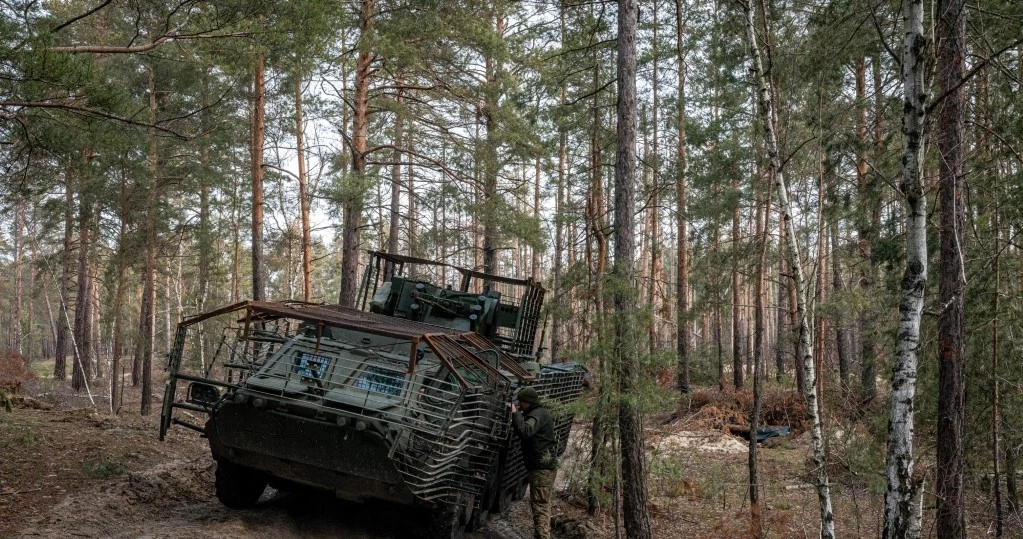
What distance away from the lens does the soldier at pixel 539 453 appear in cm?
788

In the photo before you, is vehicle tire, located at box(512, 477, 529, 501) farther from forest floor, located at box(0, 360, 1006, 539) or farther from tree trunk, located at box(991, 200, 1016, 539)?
tree trunk, located at box(991, 200, 1016, 539)

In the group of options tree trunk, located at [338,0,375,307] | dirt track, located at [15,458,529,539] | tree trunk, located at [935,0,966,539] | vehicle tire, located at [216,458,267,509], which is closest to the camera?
dirt track, located at [15,458,529,539]

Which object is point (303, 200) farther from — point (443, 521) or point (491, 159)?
point (443, 521)

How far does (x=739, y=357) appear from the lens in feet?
74.3

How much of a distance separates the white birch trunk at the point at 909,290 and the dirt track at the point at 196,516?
14.5ft

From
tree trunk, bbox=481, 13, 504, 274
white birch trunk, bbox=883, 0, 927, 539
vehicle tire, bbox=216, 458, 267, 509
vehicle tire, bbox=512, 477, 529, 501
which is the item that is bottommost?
vehicle tire, bbox=512, 477, 529, 501

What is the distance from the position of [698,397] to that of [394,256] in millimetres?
11688

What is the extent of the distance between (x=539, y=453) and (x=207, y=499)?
3961mm

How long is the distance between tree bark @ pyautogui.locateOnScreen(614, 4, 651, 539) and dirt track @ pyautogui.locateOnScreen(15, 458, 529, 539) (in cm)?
154

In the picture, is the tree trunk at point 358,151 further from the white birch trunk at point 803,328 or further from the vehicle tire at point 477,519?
the white birch trunk at point 803,328

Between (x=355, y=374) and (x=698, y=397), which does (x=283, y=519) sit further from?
(x=698, y=397)

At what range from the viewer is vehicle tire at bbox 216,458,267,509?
7.32 meters

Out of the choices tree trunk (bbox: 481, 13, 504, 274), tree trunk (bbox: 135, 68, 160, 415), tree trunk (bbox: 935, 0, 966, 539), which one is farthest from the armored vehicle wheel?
tree trunk (bbox: 135, 68, 160, 415)

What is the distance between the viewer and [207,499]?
27.7 feet
